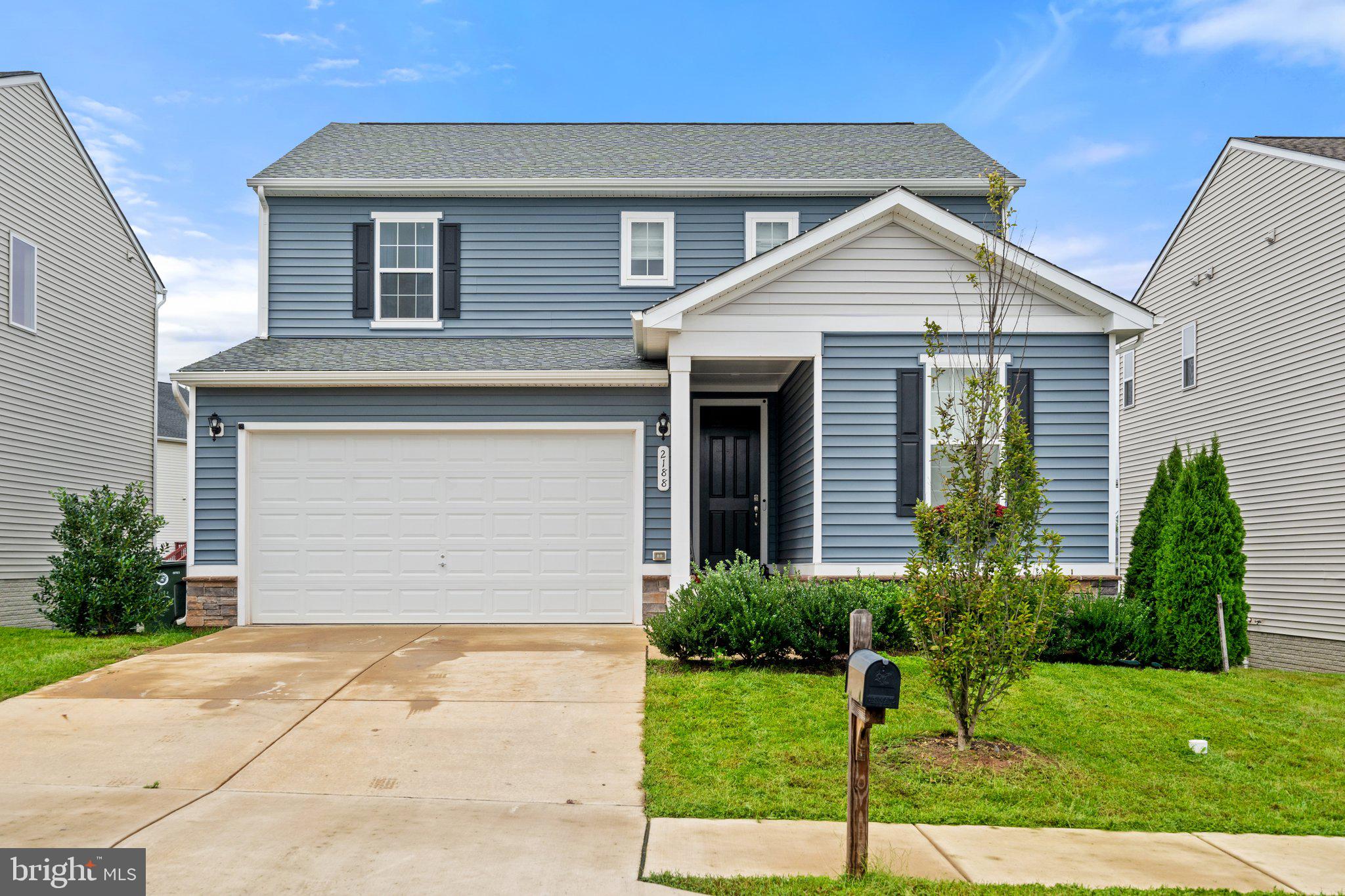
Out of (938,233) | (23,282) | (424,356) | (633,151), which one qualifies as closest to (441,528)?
(424,356)

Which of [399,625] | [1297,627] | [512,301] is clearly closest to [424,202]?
[512,301]

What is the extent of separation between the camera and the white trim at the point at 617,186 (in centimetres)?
1291

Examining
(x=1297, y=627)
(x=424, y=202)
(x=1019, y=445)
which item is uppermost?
(x=424, y=202)

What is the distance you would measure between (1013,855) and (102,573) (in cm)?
Result: 952

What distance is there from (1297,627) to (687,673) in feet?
35.2

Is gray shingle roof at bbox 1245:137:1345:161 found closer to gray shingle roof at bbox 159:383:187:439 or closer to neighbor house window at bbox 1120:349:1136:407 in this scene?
neighbor house window at bbox 1120:349:1136:407

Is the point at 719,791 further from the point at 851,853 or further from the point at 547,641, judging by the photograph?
the point at 547,641

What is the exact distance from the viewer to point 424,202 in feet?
43.2

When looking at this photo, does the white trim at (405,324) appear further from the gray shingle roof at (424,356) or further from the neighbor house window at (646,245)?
the neighbor house window at (646,245)

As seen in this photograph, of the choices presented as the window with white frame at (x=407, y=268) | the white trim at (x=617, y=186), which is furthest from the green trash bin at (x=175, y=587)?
the white trim at (x=617, y=186)

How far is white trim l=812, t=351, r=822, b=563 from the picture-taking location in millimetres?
10219

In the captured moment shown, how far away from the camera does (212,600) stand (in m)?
11.2

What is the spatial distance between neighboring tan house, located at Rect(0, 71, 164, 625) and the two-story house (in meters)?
4.47

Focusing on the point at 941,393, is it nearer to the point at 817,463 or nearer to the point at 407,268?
the point at 817,463
